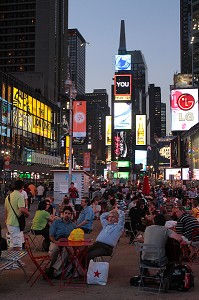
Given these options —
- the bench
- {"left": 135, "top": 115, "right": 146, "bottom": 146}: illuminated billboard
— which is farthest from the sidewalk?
{"left": 135, "top": 115, "right": 146, "bottom": 146}: illuminated billboard

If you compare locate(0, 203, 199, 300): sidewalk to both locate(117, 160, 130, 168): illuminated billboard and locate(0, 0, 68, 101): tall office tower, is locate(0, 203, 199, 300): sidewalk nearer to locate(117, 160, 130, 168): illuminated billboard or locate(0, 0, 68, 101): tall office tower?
locate(0, 0, 68, 101): tall office tower

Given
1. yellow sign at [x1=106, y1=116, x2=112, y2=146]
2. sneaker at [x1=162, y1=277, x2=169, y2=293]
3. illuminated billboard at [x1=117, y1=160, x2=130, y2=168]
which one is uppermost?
yellow sign at [x1=106, y1=116, x2=112, y2=146]

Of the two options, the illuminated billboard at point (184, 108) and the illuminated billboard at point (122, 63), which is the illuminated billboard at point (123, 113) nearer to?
the illuminated billboard at point (122, 63)

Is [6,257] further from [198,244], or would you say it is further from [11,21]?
[11,21]

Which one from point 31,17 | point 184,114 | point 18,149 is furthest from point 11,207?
point 31,17

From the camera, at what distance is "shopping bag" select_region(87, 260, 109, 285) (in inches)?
337

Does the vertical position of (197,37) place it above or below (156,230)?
above

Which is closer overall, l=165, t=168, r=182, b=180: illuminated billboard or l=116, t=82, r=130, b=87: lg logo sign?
l=165, t=168, r=182, b=180: illuminated billboard

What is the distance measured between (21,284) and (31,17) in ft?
419

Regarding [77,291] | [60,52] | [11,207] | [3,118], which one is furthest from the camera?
[60,52]

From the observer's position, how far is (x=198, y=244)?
1038 cm

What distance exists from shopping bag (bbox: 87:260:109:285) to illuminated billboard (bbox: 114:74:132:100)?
9693 centimetres

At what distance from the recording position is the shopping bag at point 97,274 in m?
8.55

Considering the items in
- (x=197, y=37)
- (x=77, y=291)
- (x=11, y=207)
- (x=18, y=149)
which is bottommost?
(x=77, y=291)
